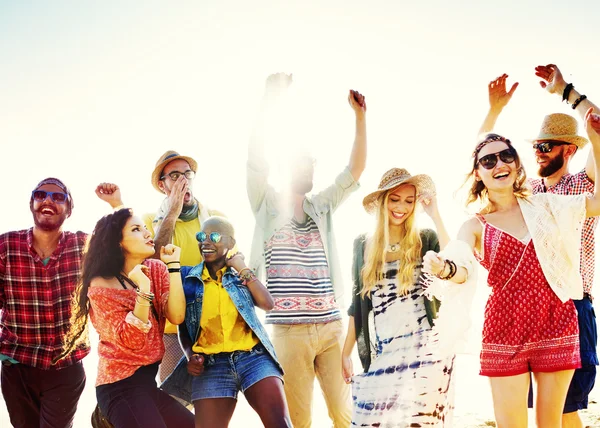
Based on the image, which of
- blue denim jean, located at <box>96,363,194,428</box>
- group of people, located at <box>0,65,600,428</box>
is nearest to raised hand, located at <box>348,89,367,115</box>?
group of people, located at <box>0,65,600,428</box>

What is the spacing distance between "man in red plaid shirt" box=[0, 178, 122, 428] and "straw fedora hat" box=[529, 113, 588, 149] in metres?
3.97

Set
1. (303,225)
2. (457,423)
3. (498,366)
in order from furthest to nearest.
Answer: (457,423)
(303,225)
(498,366)

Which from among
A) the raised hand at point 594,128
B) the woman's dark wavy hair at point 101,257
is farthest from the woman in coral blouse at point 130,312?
the raised hand at point 594,128

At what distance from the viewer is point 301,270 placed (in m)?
4.82

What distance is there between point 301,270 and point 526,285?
5.82 feet

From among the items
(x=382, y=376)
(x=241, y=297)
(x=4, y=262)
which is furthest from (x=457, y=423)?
(x=4, y=262)

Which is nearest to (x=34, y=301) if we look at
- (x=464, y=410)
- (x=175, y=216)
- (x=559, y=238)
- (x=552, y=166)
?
(x=175, y=216)

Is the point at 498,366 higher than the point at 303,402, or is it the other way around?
the point at 498,366

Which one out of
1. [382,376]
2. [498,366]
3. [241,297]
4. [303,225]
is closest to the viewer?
[498,366]

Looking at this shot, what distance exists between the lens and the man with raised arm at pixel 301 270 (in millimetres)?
4688

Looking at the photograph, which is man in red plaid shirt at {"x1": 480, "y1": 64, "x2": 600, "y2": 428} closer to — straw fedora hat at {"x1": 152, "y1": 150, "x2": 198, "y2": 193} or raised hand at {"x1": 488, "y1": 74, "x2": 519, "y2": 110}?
raised hand at {"x1": 488, "y1": 74, "x2": 519, "y2": 110}

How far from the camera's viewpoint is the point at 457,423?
7.04 meters

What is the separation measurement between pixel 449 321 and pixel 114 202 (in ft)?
9.93

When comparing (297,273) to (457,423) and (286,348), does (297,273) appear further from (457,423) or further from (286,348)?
(457,423)
